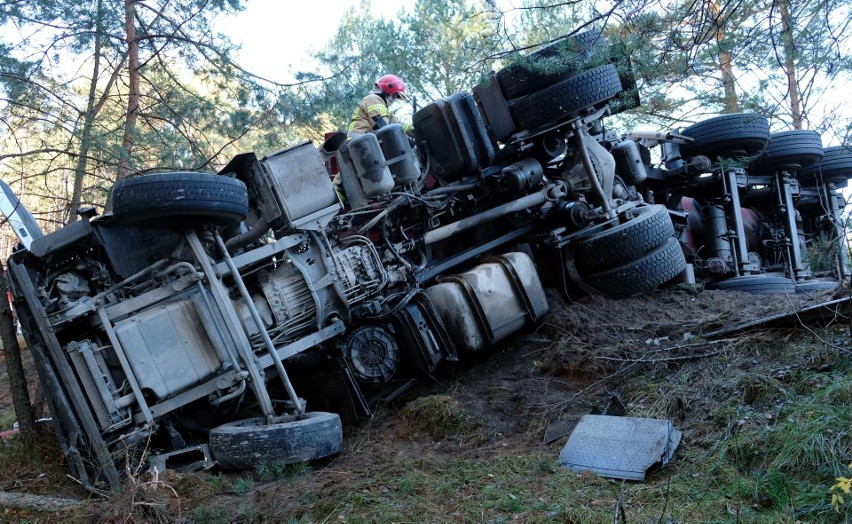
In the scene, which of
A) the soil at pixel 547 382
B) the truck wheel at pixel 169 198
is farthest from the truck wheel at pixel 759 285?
the truck wheel at pixel 169 198

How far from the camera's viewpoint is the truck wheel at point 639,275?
557 cm

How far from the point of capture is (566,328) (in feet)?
17.1

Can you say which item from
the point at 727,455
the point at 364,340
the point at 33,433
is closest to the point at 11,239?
the point at 33,433

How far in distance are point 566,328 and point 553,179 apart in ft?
4.78

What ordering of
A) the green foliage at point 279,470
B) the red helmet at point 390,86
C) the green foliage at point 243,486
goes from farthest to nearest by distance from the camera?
the red helmet at point 390,86
the green foliage at point 279,470
the green foliage at point 243,486

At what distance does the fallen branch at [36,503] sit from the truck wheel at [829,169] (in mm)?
7696

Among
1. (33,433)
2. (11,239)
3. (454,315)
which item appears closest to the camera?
(33,433)

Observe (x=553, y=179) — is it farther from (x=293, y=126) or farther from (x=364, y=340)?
(x=293, y=126)

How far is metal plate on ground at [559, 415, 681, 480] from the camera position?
10.3ft

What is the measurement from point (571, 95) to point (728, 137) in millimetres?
2337

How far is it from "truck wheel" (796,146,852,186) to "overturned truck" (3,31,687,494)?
265 centimetres

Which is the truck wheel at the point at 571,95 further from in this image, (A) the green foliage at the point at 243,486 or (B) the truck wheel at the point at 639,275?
(A) the green foliage at the point at 243,486

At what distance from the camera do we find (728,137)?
6926mm

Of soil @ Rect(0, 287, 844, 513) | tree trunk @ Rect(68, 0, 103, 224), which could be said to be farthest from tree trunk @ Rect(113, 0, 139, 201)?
soil @ Rect(0, 287, 844, 513)
